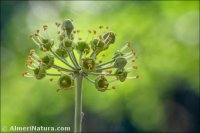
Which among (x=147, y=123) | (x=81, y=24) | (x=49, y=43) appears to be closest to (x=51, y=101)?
(x=147, y=123)

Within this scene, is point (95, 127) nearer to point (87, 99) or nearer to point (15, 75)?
point (87, 99)

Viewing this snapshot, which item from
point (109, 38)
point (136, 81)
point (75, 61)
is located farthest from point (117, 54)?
point (136, 81)

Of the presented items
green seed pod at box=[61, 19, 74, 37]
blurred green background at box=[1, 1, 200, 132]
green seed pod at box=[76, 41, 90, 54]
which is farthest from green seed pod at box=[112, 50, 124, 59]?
blurred green background at box=[1, 1, 200, 132]

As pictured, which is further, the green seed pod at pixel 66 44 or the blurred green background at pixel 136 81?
the blurred green background at pixel 136 81

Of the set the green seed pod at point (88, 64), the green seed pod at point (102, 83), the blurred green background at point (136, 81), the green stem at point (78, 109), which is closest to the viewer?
the green stem at point (78, 109)

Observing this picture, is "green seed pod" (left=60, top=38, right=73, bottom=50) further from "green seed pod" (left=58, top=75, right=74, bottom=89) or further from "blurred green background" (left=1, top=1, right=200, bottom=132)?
"blurred green background" (left=1, top=1, right=200, bottom=132)

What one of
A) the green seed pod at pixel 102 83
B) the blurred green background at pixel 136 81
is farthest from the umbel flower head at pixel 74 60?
the blurred green background at pixel 136 81

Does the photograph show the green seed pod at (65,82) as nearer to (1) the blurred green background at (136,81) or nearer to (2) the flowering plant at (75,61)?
(2) the flowering plant at (75,61)

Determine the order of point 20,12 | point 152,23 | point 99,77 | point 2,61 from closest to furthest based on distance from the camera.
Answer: point 99,77 < point 152,23 < point 2,61 < point 20,12
